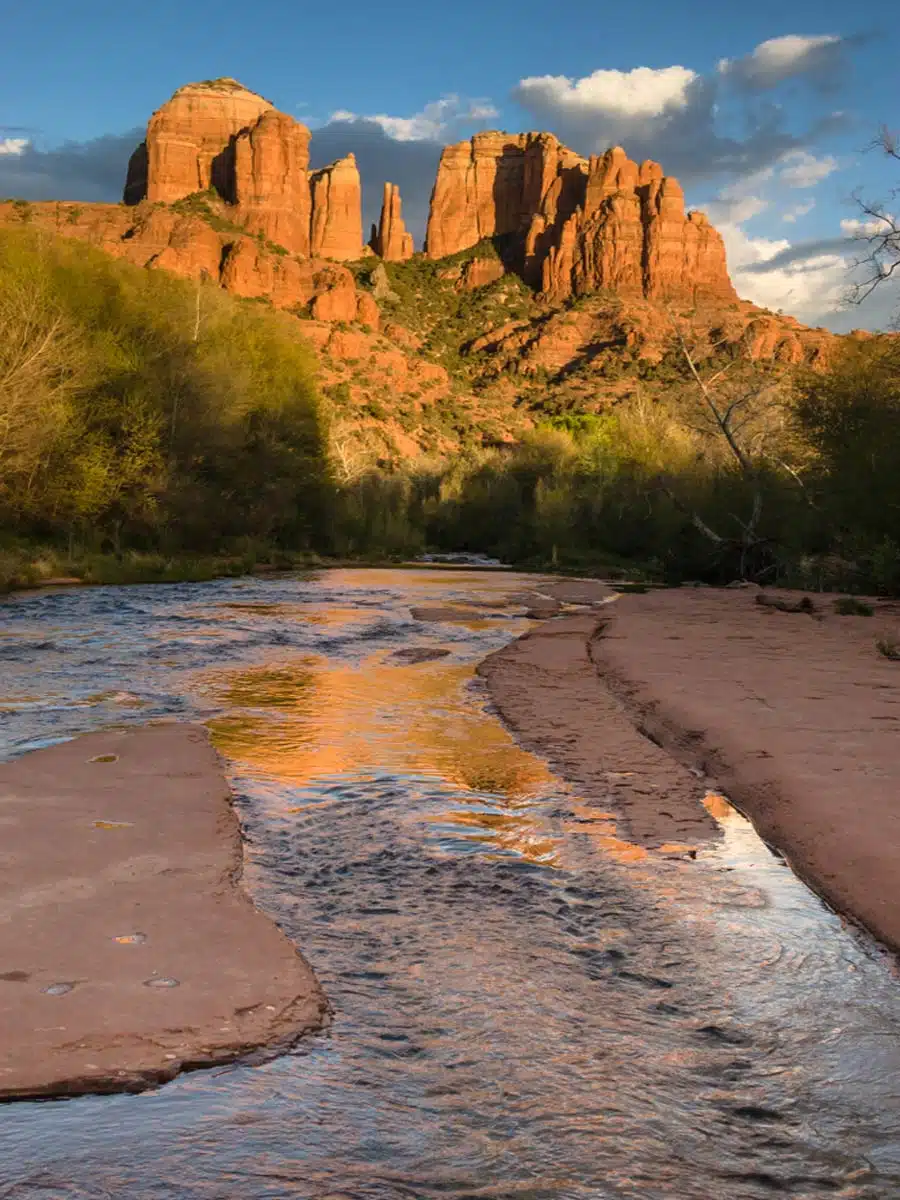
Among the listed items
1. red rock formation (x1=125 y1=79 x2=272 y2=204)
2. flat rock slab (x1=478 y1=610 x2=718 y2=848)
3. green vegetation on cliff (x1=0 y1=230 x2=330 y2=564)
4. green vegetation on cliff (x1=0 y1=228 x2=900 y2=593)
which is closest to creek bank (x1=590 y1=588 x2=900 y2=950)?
flat rock slab (x1=478 y1=610 x2=718 y2=848)

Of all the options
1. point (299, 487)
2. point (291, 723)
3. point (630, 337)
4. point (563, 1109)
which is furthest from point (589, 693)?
point (630, 337)

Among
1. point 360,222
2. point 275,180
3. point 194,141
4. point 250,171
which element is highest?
point 194,141

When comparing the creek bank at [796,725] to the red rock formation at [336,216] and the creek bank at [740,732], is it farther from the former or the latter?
the red rock formation at [336,216]

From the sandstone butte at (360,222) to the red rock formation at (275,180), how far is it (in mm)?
164

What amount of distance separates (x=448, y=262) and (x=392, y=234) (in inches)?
508

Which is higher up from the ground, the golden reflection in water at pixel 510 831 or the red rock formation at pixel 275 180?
the red rock formation at pixel 275 180

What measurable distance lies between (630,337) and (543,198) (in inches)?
1788

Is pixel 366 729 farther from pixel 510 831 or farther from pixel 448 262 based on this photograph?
pixel 448 262

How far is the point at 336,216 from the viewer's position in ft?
432

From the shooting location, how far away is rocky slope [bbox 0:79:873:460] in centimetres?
9125

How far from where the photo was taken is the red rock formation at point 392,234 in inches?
5310

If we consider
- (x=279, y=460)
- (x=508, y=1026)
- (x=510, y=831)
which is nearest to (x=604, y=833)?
(x=510, y=831)

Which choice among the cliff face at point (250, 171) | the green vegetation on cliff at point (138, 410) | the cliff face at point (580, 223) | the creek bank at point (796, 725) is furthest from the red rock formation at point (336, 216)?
the creek bank at point (796, 725)

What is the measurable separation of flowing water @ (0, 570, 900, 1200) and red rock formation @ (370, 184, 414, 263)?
13199cm
